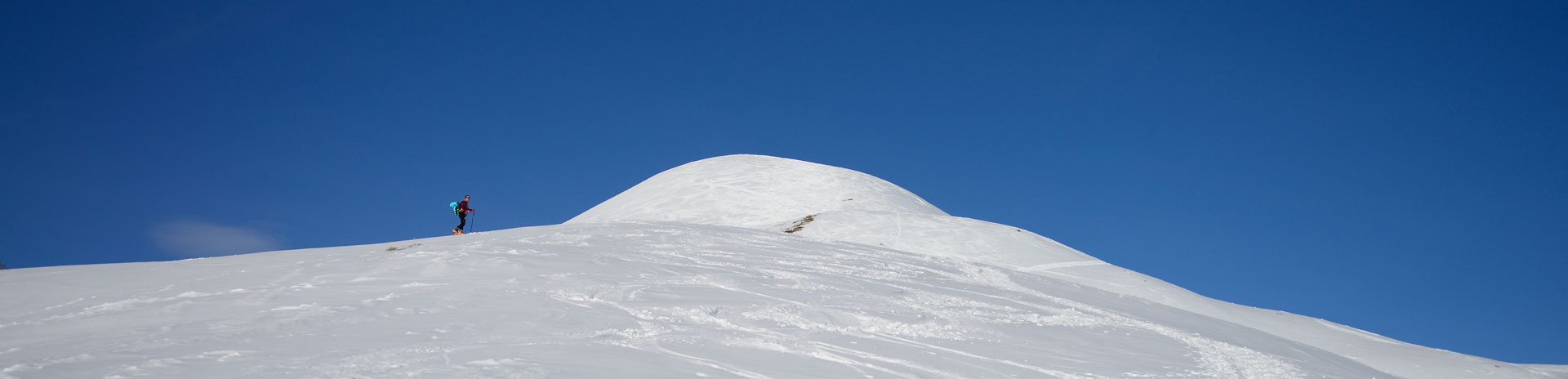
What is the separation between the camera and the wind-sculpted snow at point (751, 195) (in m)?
23.1

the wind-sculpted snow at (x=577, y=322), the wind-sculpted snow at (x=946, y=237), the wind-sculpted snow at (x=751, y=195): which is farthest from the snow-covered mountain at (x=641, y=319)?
the wind-sculpted snow at (x=751, y=195)

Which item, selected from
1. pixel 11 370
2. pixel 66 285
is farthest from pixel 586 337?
pixel 66 285

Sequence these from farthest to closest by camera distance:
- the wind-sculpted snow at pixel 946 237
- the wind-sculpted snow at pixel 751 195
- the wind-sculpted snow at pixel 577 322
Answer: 1. the wind-sculpted snow at pixel 751 195
2. the wind-sculpted snow at pixel 946 237
3. the wind-sculpted snow at pixel 577 322

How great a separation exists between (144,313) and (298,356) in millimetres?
2662

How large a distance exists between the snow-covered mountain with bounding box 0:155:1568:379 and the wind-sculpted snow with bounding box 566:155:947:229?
296 inches

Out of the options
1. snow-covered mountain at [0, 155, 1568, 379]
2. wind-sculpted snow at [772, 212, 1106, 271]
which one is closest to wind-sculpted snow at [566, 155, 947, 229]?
wind-sculpted snow at [772, 212, 1106, 271]

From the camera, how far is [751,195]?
2506 centimetres

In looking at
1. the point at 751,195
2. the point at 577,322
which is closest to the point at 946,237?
the point at 751,195

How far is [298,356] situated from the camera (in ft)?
18.7

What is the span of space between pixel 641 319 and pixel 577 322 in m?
0.64

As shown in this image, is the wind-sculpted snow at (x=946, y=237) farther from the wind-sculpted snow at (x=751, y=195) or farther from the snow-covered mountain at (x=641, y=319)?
the wind-sculpted snow at (x=751, y=195)

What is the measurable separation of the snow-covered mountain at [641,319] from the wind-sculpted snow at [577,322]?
0.11 feet

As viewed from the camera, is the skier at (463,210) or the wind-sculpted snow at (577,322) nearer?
the wind-sculpted snow at (577,322)

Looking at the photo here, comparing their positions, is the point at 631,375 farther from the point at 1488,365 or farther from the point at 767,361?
the point at 1488,365
